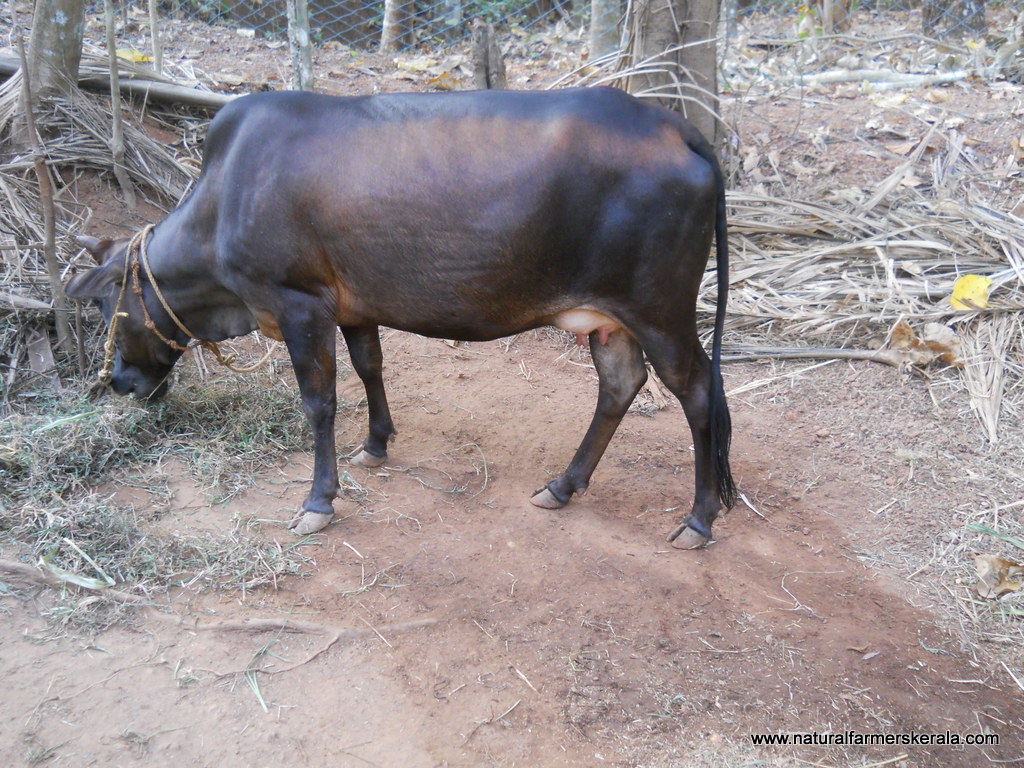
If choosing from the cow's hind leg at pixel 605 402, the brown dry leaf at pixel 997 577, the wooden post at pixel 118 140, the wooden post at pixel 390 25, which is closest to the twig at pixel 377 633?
the cow's hind leg at pixel 605 402

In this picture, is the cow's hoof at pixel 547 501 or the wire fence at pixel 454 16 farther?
the wire fence at pixel 454 16

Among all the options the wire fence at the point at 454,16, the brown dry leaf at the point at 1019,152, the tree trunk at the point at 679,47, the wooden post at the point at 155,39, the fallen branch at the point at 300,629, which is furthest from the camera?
the wire fence at the point at 454,16

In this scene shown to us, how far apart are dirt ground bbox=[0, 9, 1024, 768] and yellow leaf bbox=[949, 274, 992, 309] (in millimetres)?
550

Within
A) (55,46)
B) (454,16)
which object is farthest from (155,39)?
(454,16)

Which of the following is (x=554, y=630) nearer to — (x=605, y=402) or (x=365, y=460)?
(x=605, y=402)

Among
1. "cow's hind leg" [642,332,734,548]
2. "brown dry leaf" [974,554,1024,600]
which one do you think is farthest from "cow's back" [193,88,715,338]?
"brown dry leaf" [974,554,1024,600]

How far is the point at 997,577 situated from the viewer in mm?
3627

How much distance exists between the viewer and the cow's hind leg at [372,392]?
4.36m

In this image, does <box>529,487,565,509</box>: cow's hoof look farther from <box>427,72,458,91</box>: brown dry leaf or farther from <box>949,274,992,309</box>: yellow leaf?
<box>427,72,458,91</box>: brown dry leaf

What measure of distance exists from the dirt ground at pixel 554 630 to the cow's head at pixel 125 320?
600 mm

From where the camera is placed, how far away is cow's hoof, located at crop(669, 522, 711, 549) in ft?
12.9

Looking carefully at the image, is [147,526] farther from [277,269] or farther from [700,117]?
[700,117]

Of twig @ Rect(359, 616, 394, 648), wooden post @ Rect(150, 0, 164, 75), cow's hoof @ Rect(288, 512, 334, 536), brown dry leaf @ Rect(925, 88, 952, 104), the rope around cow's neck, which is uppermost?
wooden post @ Rect(150, 0, 164, 75)

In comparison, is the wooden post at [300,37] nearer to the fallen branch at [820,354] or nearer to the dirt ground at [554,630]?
the dirt ground at [554,630]
